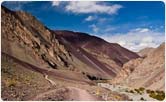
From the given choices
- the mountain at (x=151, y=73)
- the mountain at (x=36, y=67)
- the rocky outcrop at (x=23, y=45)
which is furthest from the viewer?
the rocky outcrop at (x=23, y=45)

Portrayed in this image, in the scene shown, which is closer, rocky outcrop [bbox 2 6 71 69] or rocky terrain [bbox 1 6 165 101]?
rocky terrain [bbox 1 6 165 101]

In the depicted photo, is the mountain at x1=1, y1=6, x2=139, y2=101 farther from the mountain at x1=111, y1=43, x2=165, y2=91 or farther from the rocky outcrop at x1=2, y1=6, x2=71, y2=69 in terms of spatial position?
the mountain at x1=111, y1=43, x2=165, y2=91

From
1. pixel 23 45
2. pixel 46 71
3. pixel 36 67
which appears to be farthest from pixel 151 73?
pixel 23 45

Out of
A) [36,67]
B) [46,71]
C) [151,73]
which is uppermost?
[36,67]

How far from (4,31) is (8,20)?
5310 millimetres

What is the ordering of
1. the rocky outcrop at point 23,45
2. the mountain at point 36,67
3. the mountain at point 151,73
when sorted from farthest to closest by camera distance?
1. the rocky outcrop at point 23,45
2. the mountain at point 151,73
3. the mountain at point 36,67

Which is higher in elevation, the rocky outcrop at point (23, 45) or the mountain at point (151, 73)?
the rocky outcrop at point (23, 45)

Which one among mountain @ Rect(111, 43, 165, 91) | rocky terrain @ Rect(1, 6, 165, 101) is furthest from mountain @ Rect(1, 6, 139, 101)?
mountain @ Rect(111, 43, 165, 91)

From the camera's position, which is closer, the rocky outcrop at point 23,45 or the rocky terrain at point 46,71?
the rocky terrain at point 46,71

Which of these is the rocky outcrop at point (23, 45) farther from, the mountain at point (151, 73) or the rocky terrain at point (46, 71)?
the mountain at point (151, 73)

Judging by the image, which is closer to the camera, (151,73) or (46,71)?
(151,73)

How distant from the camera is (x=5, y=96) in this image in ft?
54.4

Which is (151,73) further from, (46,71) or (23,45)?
(23,45)

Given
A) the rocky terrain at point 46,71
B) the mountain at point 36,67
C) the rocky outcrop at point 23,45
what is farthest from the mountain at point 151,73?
the rocky outcrop at point 23,45
